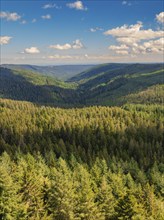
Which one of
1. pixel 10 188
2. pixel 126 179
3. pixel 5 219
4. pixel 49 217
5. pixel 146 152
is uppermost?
pixel 10 188

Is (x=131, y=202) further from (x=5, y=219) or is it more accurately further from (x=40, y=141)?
(x=40, y=141)

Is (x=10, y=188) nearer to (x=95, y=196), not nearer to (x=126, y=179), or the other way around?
(x=95, y=196)

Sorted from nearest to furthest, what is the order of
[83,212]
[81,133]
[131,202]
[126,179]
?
[131,202] < [83,212] < [126,179] < [81,133]

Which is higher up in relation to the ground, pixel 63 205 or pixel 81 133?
pixel 63 205

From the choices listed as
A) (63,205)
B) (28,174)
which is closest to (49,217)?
(63,205)

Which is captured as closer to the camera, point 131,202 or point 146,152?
point 131,202

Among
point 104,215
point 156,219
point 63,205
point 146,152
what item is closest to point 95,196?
point 104,215

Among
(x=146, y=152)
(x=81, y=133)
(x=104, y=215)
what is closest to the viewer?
(x=104, y=215)

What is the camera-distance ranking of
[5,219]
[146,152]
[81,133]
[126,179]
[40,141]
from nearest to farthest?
[5,219], [126,179], [146,152], [40,141], [81,133]

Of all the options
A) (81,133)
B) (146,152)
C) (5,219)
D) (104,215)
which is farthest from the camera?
(81,133)
